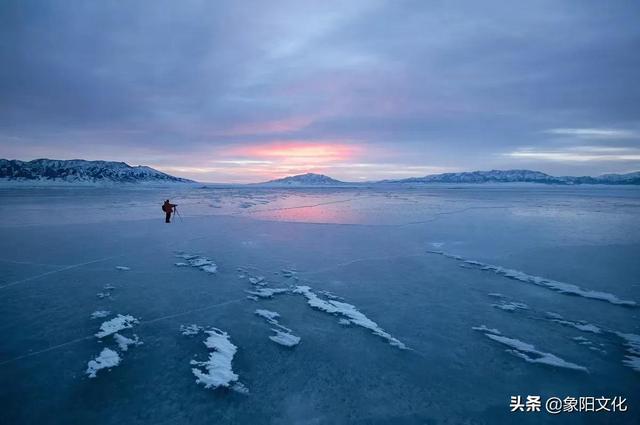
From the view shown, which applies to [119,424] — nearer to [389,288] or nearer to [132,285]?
[132,285]

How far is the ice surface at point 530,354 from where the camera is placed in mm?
5121

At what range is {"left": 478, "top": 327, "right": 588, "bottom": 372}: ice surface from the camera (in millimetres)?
5121

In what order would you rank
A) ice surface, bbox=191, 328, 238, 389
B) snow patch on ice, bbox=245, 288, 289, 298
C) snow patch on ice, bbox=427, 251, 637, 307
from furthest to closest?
snow patch on ice, bbox=245, 288, 289, 298
snow patch on ice, bbox=427, 251, 637, 307
ice surface, bbox=191, 328, 238, 389

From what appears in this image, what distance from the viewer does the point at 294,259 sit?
11.4m

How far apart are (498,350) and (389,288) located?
320 cm

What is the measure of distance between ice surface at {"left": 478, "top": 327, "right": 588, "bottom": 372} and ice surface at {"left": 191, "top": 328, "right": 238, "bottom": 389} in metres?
4.55

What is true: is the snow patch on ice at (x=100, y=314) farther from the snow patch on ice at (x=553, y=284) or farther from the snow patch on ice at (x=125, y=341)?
the snow patch on ice at (x=553, y=284)

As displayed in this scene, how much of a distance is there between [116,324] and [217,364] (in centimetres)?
257

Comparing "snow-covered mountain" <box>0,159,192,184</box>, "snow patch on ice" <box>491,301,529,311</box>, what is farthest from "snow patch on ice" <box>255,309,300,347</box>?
"snow-covered mountain" <box>0,159,192,184</box>

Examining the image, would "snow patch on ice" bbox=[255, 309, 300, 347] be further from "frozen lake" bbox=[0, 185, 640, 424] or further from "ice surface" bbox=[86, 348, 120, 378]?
"ice surface" bbox=[86, 348, 120, 378]

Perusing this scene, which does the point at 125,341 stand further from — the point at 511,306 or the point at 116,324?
the point at 511,306

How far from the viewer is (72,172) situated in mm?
132250

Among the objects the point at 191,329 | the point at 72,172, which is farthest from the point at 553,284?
the point at 72,172

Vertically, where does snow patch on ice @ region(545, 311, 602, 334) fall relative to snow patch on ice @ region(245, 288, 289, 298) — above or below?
below
